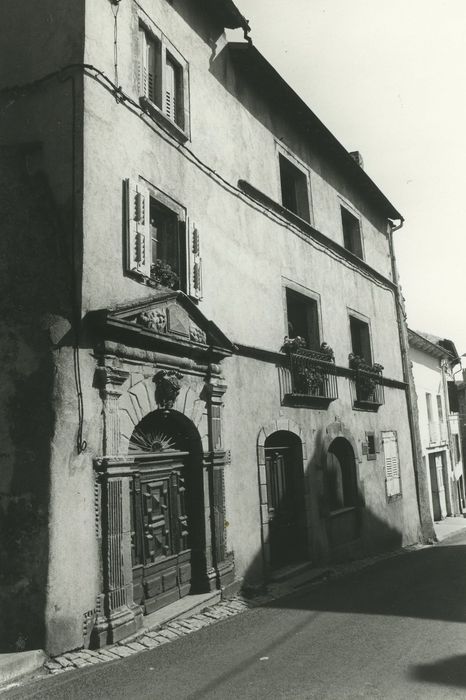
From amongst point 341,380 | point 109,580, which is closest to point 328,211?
point 341,380

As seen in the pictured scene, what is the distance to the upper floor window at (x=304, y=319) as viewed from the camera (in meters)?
11.2

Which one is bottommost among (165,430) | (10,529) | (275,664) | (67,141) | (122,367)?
(275,664)

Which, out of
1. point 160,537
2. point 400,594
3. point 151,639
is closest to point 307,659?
point 151,639

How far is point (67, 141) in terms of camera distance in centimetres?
641

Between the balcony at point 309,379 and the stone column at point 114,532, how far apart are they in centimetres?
415

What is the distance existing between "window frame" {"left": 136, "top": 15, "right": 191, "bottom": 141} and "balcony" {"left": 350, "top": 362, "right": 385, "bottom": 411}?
6.51 meters

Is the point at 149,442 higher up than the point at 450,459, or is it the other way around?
the point at 149,442

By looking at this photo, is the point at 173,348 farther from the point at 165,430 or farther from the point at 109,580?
the point at 109,580

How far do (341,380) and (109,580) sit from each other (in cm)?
724

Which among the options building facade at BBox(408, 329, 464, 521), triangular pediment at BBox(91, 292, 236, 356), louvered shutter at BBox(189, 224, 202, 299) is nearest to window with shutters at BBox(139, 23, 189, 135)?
louvered shutter at BBox(189, 224, 202, 299)

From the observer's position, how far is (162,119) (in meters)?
7.61

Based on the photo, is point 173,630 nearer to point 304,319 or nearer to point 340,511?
point 340,511

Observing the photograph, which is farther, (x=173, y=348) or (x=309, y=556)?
(x=309, y=556)

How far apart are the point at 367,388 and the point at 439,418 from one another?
476 inches
